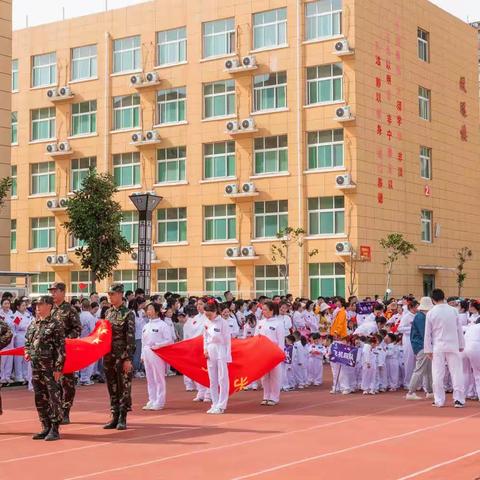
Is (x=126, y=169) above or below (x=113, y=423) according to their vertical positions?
above

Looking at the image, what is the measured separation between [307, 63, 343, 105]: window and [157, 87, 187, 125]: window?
6974 millimetres

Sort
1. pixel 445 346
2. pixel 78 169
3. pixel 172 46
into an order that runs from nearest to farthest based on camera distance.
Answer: pixel 445 346, pixel 172 46, pixel 78 169

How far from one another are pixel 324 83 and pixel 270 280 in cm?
945

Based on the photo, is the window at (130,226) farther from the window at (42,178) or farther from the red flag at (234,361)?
the red flag at (234,361)

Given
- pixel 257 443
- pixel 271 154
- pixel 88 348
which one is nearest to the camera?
pixel 257 443

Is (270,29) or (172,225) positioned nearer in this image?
(270,29)

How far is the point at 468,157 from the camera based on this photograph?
52156mm

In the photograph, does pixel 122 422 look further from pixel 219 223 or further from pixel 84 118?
pixel 84 118

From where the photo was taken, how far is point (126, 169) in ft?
160

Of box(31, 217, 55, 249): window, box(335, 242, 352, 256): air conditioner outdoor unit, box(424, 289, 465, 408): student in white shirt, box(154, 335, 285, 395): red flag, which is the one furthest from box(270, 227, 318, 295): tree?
box(424, 289, 465, 408): student in white shirt

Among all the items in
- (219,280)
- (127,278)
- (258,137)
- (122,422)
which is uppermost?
(258,137)

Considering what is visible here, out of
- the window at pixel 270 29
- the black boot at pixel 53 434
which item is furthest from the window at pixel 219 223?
the black boot at pixel 53 434

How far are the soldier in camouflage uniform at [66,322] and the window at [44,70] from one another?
129ft

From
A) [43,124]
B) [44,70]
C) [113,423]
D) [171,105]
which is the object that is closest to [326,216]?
[171,105]
